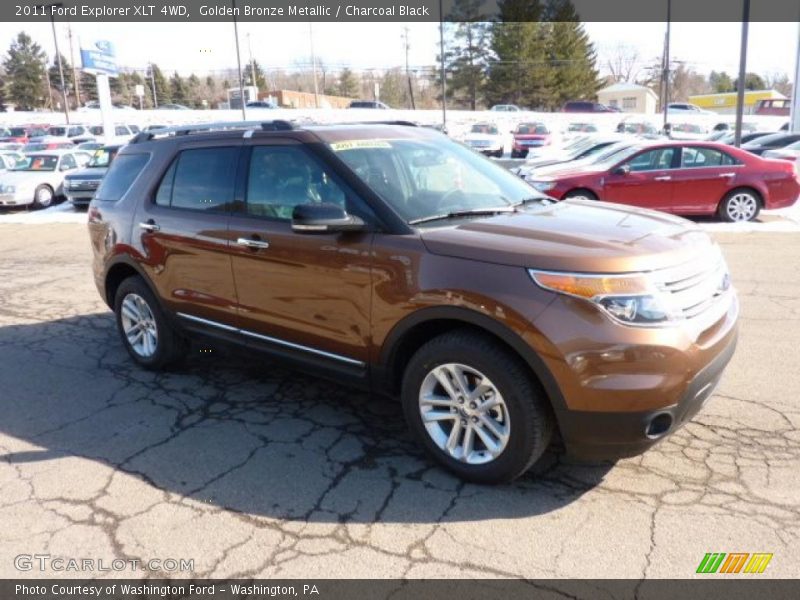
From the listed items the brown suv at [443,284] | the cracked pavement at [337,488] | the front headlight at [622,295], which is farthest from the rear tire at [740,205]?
the front headlight at [622,295]

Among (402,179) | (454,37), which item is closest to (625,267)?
(402,179)

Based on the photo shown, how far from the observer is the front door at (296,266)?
11.7 feet

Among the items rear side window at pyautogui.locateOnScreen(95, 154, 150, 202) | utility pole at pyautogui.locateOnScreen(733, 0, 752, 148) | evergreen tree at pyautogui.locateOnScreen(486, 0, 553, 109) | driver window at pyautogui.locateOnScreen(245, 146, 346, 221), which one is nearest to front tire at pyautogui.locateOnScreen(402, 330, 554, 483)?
driver window at pyautogui.locateOnScreen(245, 146, 346, 221)

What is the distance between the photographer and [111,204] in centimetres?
523

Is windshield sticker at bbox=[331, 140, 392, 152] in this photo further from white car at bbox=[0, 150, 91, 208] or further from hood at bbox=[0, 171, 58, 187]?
hood at bbox=[0, 171, 58, 187]

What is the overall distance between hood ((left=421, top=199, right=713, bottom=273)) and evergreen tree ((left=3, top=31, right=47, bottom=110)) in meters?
96.8

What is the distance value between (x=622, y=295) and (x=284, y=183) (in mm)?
2159

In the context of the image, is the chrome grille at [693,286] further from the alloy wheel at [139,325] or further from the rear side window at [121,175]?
the rear side window at [121,175]

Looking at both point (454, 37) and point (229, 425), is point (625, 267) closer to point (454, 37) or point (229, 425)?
point (229, 425)

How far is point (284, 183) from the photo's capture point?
3.98m

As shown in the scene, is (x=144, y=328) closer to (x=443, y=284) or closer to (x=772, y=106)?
(x=443, y=284)

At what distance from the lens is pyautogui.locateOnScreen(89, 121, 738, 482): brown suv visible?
2.87 metres

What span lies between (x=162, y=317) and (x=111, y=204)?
1108mm

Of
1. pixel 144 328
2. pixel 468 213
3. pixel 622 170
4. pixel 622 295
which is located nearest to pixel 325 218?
pixel 468 213
